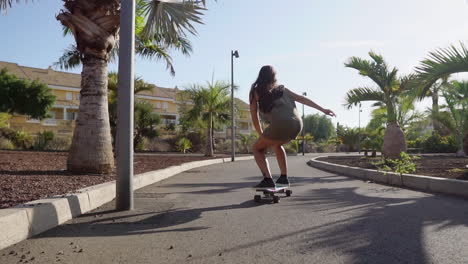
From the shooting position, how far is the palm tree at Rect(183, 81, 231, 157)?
78.4ft

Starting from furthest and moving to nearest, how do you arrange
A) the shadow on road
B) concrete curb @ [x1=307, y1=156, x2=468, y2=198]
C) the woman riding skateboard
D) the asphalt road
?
concrete curb @ [x1=307, y1=156, x2=468, y2=198] → the woman riding skateboard → the shadow on road → the asphalt road

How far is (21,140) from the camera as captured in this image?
85.1ft

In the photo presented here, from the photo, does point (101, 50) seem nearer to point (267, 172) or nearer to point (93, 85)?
point (93, 85)

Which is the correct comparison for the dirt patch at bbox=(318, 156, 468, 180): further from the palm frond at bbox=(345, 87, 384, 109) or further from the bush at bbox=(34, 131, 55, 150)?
the bush at bbox=(34, 131, 55, 150)

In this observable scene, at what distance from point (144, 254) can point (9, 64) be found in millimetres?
53024

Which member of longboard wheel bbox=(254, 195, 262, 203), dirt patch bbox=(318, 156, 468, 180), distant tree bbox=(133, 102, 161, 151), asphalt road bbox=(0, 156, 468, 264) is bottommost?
asphalt road bbox=(0, 156, 468, 264)

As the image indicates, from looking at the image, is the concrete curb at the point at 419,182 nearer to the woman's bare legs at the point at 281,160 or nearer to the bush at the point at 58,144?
the woman's bare legs at the point at 281,160

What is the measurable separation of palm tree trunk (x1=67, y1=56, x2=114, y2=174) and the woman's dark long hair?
3.89 m

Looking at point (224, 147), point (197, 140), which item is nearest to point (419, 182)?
point (197, 140)

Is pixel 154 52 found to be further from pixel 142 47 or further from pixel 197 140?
pixel 197 140

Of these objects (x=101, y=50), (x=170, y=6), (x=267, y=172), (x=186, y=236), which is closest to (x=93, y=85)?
(x=101, y=50)

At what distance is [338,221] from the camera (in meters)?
4.05

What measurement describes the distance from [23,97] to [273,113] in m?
33.1

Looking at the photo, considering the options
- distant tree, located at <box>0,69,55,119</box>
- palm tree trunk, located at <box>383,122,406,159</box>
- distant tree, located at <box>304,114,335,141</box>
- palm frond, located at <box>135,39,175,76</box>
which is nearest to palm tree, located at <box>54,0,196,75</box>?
palm frond, located at <box>135,39,175,76</box>
